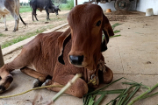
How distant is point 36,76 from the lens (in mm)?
2184

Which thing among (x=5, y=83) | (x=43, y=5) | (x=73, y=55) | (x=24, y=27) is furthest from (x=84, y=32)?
(x=43, y=5)

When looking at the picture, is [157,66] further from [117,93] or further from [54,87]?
[54,87]

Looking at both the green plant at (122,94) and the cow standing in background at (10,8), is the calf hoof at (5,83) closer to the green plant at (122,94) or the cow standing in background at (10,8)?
the green plant at (122,94)

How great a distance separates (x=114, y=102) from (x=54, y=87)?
73cm

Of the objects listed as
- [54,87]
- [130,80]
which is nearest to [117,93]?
[130,80]

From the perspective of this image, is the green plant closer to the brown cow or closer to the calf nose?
the brown cow

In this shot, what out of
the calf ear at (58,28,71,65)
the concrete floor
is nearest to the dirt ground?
the concrete floor

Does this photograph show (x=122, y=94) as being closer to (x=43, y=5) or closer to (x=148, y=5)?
(x=148, y=5)

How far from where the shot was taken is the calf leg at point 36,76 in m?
1.99

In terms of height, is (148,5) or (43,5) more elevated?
(43,5)

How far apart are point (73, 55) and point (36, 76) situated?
1066 mm

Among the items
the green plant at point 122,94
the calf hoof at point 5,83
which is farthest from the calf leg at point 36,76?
the green plant at point 122,94

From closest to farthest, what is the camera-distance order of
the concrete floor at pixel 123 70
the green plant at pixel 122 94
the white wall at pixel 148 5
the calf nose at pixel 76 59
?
the calf nose at pixel 76 59 < the green plant at pixel 122 94 < the concrete floor at pixel 123 70 < the white wall at pixel 148 5

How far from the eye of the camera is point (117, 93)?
5.83 ft
